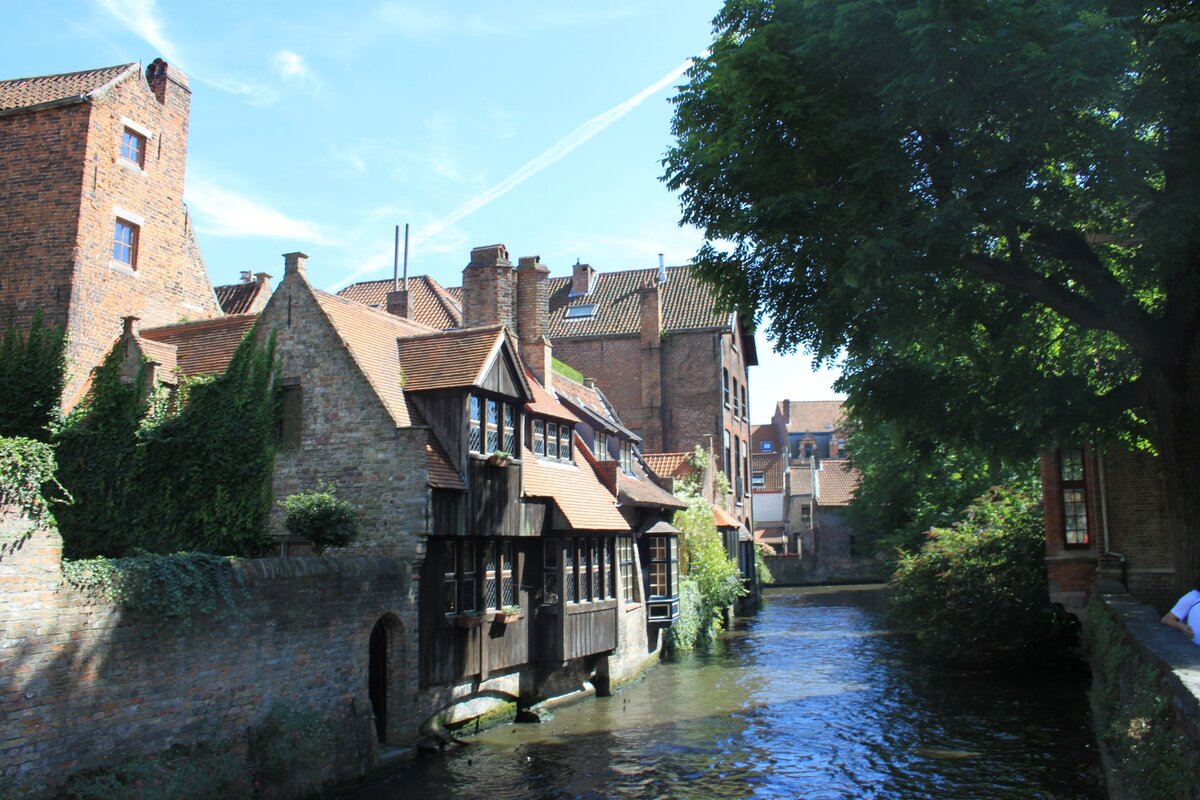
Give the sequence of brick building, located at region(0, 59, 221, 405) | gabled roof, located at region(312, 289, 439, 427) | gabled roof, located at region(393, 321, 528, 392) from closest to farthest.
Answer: gabled roof, located at region(312, 289, 439, 427), gabled roof, located at region(393, 321, 528, 392), brick building, located at region(0, 59, 221, 405)

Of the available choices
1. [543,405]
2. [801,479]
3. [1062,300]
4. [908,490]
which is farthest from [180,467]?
[801,479]

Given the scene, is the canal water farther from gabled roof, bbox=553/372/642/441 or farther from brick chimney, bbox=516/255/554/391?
brick chimney, bbox=516/255/554/391

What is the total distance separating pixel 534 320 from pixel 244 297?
12893 mm

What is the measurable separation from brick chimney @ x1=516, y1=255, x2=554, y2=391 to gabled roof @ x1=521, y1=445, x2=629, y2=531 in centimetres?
250

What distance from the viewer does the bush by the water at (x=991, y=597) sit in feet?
84.3

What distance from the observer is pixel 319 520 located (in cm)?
1634

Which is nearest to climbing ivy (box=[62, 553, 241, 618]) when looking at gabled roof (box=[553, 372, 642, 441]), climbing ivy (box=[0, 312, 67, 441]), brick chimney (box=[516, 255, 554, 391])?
climbing ivy (box=[0, 312, 67, 441])

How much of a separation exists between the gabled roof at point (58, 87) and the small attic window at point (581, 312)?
24.5 m

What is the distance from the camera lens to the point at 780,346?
52.0ft

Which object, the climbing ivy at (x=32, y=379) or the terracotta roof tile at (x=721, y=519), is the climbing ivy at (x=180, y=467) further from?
the terracotta roof tile at (x=721, y=519)

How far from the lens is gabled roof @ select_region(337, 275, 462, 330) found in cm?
3862

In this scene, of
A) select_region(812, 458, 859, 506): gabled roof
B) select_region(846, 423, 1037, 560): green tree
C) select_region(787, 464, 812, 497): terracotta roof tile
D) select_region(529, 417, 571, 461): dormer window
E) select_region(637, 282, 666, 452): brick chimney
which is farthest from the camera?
select_region(787, 464, 812, 497): terracotta roof tile

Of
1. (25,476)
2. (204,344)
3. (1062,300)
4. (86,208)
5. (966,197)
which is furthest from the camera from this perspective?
(86,208)

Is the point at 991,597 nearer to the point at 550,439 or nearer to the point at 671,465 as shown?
the point at 550,439
